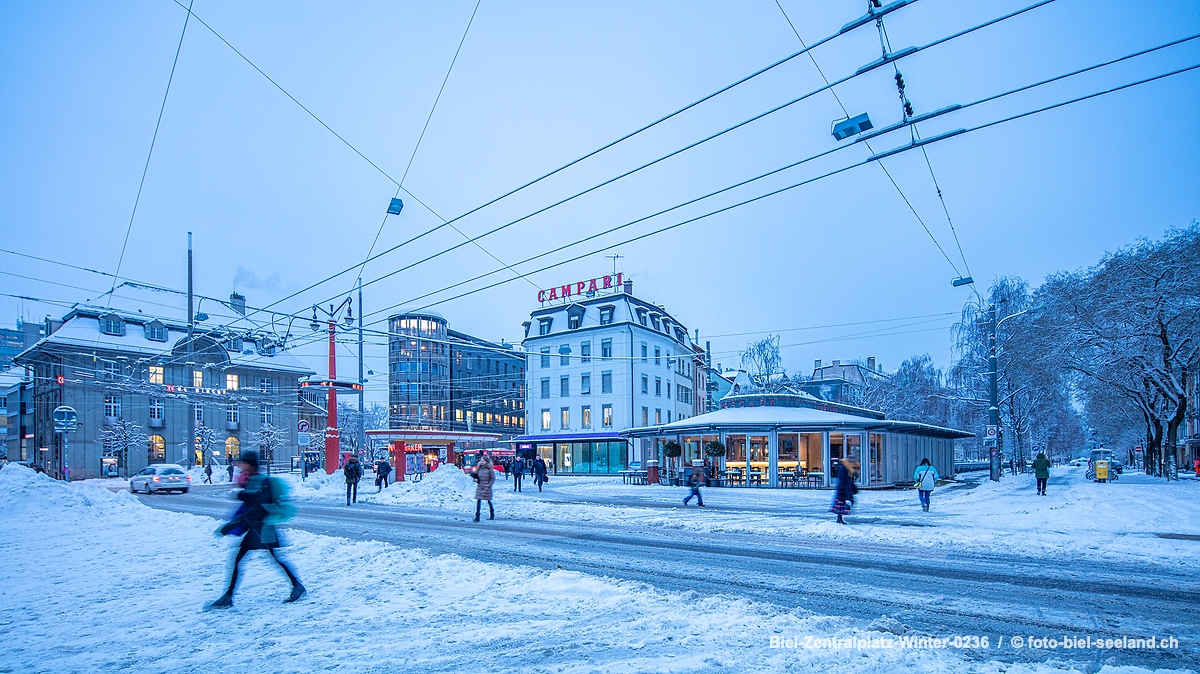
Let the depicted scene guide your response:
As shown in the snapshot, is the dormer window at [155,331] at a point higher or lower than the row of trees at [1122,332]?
higher

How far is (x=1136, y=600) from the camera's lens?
24.8ft

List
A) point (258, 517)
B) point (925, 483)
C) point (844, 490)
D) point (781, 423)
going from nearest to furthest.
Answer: point (258, 517)
point (844, 490)
point (925, 483)
point (781, 423)

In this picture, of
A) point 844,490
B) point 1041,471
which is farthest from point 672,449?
point 844,490

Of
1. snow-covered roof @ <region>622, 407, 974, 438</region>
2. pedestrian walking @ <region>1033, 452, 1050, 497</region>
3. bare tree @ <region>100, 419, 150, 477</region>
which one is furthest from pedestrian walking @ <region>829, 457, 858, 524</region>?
bare tree @ <region>100, 419, 150, 477</region>

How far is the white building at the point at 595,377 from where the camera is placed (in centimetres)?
5184

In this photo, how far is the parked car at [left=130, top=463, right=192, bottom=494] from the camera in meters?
33.9

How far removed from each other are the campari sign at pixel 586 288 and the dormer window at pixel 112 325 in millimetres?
37126

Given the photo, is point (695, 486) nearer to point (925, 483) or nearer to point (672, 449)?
point (925, 483)

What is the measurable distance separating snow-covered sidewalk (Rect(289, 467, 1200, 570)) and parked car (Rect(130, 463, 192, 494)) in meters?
12.6

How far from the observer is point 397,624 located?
670 centimetres

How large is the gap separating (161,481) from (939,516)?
3695 centimetres

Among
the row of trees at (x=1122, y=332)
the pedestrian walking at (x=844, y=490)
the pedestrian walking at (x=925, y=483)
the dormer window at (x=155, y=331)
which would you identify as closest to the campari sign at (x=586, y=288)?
the row of trees at (x=1122, y=332)

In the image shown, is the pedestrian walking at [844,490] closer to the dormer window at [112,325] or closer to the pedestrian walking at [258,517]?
the pedestrian walking at [258,517]

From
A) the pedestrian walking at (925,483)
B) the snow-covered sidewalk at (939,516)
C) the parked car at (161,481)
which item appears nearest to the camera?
the snow-covered sidewalk at (939,516)
